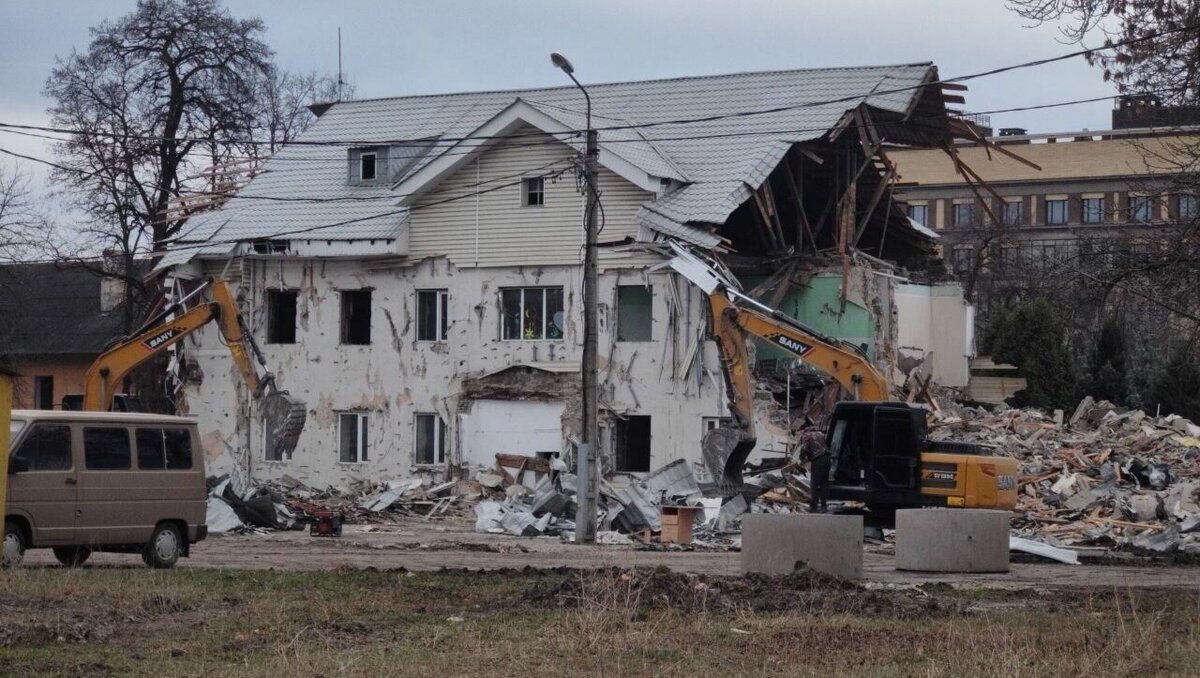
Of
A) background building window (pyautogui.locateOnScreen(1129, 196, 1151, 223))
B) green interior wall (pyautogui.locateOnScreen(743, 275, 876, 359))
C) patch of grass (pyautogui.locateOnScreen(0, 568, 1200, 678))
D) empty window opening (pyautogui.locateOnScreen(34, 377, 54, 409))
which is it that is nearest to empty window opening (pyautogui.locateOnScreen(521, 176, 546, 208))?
green interior wall (pyautogui.locateOnScreen(743, 275, 876, 359))

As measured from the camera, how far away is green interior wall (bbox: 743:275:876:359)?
134ft

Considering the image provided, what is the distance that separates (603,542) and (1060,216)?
71576 mm

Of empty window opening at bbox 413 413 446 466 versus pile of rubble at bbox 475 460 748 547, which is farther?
empty window opening at bbox 413 413 446 466

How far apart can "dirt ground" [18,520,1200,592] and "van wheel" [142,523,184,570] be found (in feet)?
2.05

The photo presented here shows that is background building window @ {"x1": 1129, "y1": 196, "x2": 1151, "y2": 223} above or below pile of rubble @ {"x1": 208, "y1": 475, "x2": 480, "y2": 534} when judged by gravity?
above

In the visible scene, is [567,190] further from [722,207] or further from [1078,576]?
[1078,576]

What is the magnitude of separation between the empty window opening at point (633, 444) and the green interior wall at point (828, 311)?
15.8ft

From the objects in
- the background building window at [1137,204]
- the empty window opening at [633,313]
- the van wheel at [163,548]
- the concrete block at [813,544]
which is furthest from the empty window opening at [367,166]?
the concrete block at [813,544]

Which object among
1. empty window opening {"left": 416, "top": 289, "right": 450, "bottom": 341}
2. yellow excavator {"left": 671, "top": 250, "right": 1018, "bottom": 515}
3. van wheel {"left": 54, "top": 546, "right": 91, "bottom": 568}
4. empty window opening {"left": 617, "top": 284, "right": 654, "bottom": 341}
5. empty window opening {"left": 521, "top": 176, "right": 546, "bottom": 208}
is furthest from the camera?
empty window opening {"left": 416, "top": 289, "right": 450, "bottom": 341}

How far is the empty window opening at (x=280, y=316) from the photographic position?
142ft

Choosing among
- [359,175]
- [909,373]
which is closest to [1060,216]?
[909,373]

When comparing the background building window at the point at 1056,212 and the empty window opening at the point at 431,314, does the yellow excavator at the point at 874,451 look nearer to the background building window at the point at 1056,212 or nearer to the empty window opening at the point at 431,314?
the empty window opening at the point at 431,314

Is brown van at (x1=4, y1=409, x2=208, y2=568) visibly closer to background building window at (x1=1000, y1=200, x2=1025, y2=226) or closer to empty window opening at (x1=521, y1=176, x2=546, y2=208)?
empty window opening at (x1=521, y1=176, x2=546, y2=208)

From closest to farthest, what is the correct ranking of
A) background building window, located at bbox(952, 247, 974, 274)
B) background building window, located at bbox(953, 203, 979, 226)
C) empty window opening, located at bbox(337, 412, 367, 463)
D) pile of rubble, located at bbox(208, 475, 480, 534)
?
pile of rubble, located at bbox(208, 475, 480, 534) < empty window opening, located at bbox(337, 412, 367, 463) < background building window, located at bbox(952, 247, 974, 274) < background building window, located at bbox(953, 203, 979, 226)
